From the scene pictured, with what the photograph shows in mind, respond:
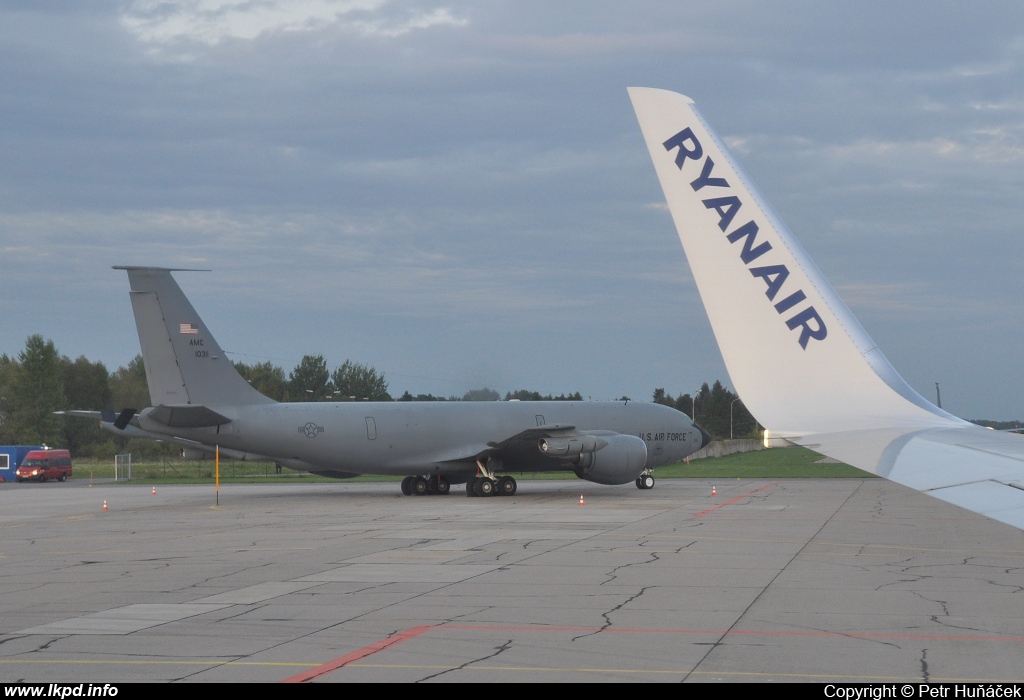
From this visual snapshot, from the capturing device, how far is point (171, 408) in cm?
2914

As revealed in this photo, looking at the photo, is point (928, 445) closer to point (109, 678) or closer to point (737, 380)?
point (737, 380)

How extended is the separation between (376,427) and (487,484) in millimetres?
4183

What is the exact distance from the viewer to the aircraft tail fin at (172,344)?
29.3 metres

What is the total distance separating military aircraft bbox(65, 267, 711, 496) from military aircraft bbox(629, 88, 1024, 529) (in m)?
26.0

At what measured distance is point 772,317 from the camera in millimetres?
5465

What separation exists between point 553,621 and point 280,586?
470cm

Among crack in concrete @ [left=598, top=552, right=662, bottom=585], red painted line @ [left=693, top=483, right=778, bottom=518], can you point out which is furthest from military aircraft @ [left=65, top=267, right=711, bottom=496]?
crack in concrete @ [left=598, top=552, right=662, bottom=585]

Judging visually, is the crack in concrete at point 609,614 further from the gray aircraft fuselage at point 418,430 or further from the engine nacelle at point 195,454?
the engine nacelle at point 195,454

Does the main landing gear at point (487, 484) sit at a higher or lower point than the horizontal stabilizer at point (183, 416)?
lower

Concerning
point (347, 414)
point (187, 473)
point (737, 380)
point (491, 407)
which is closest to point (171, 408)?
point (347, 414)

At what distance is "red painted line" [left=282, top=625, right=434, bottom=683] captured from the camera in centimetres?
841

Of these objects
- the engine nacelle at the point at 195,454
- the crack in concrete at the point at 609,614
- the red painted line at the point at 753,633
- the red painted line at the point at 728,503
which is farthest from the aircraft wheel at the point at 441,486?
the red painted line at the point at 753,633

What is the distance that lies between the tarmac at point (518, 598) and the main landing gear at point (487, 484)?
7.55 m

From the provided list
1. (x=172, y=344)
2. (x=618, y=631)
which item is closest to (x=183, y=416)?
(x=172, y=344)
